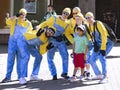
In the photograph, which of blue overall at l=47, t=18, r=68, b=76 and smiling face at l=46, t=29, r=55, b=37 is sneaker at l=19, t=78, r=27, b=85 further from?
smiling face at l=46, t=29, r=55, b=37

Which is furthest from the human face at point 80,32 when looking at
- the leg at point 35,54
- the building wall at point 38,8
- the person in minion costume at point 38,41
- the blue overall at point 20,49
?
the building wall at point 38,8

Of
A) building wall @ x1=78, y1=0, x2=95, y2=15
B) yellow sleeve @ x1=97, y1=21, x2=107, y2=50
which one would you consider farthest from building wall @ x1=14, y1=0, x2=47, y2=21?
yellow sleeve @ x1=97, y1=21, x2=107, y2=50

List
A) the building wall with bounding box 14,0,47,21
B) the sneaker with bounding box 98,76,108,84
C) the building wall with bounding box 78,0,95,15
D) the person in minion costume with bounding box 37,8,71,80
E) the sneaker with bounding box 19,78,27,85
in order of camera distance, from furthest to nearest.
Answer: the building wall with bounding box 78,0,95,15, the building wall with bounding box 14,0,47,21, the person in minion costume with bounding box 37,8,71,80, the sneaker with bounding box 98,76,108,84, the sneaker with bounding box 19,78,27,85

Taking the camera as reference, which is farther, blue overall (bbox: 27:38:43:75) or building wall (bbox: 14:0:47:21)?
building wall (bbox: 14:0:47:21)

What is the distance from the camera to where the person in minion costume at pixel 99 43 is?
11086 mm

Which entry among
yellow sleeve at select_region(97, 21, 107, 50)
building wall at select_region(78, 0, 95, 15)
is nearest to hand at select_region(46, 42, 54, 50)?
yellow sleeve at select_region(97, 21, 107, 50)

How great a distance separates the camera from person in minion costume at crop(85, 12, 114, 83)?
11086 millimetres

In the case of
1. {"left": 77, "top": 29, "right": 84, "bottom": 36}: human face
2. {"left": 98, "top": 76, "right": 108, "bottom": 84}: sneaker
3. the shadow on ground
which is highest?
{"left": 77, "top": 29, "right": 84, "bottom": 36}: human face

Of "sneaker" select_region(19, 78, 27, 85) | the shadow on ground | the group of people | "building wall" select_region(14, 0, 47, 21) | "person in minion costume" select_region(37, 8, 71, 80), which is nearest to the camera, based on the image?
the shadow on ground

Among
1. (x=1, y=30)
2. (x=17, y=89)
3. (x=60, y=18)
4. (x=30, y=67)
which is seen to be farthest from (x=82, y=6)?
(x=17, y=89)

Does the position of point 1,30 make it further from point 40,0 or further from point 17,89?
point 17,89

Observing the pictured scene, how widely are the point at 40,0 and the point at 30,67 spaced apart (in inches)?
350

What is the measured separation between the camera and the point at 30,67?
541 inches

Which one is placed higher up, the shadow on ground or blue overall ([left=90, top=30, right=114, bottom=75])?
blue overall ([left=90, top=30, right=114, bottom=75])
